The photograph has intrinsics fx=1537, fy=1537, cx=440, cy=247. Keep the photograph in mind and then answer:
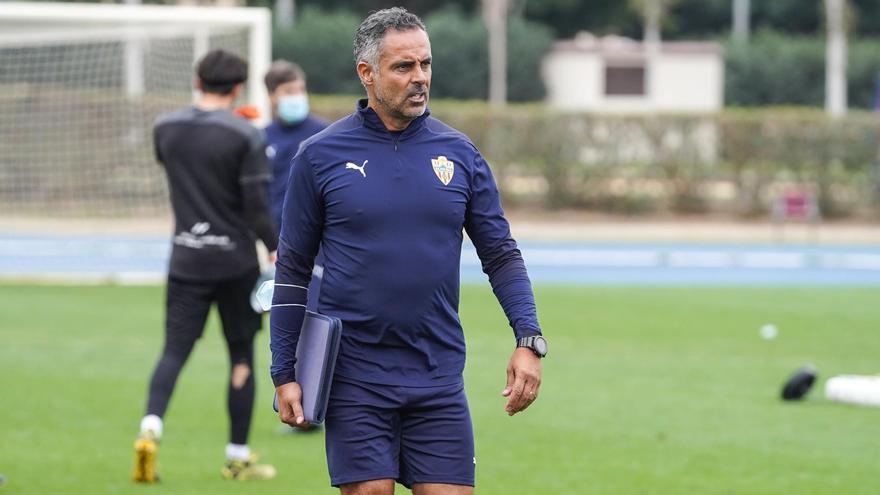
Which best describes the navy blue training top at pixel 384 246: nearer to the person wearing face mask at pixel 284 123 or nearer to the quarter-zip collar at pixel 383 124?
the quarter-zip collar at pixel 383 124

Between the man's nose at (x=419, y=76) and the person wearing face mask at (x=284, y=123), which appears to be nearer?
the man's nose at (x=419, y=76)

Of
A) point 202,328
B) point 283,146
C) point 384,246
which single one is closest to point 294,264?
point 384,246

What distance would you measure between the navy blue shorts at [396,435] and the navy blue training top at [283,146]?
4572 mm

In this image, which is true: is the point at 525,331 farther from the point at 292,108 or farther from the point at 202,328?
the point at 292,108

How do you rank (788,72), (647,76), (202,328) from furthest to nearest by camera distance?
(788,72) < (647,76) < (202,328)

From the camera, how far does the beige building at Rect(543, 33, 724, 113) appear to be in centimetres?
4684

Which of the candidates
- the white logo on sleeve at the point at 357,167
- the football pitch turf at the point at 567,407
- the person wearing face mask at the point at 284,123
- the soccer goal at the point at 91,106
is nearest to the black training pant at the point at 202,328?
the football pitch turf at the point at 567,407

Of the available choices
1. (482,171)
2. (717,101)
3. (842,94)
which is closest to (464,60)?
(717,101)

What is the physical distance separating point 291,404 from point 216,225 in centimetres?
307

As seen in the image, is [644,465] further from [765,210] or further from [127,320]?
[765,210]

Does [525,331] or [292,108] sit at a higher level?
[292,108]

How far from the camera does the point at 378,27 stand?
5012 millimetres

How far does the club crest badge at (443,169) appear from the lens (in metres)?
4.98

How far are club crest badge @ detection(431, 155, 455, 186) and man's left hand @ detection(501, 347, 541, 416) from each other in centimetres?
61
